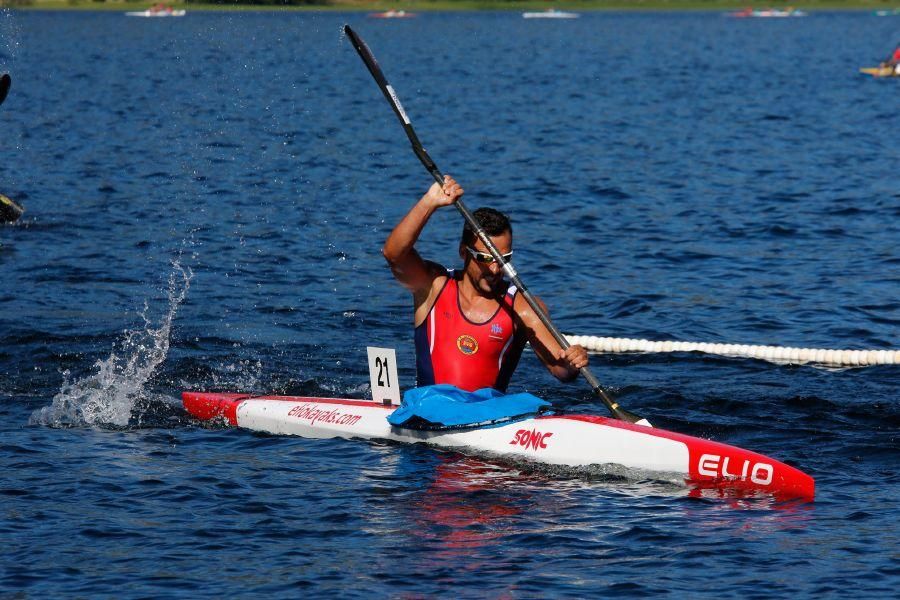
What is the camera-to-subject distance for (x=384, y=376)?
443 inches

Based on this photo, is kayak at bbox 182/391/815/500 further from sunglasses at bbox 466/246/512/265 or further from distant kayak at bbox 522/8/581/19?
distant kayak at bbox 522/8/581/19

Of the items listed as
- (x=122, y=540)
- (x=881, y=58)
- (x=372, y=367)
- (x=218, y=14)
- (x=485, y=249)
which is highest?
(x=218, y=14)

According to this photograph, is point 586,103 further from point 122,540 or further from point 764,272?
point 122,540

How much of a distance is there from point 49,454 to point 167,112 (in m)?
29.8

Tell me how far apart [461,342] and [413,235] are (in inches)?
42.9

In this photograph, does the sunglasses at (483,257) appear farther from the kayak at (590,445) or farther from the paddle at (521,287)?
the kayak at (590,445)

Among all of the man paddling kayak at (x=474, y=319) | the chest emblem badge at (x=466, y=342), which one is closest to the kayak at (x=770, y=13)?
the man paddling kayak at (x=474, y=319)

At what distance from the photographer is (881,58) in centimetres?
7069

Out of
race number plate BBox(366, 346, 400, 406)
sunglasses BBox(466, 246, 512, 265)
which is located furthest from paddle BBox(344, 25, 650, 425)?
race number plate BBox(366, 346, 400, 406)

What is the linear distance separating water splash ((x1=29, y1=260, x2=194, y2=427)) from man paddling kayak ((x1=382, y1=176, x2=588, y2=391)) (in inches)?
120

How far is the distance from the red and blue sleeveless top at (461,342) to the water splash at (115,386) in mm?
2965

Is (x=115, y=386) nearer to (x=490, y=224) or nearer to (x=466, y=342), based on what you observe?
Answer: (x=466, y=342)

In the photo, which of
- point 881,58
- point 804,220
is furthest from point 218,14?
point 804,220

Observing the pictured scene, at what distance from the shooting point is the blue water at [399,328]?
8.66m
